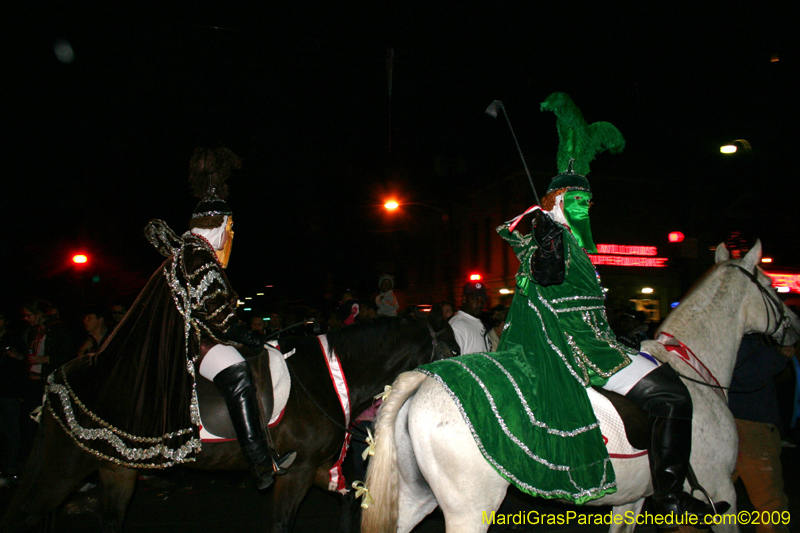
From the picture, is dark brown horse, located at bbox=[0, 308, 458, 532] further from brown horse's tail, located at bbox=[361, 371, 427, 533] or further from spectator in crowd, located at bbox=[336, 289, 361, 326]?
spectator in crowd, located at bbox=[336, 289, 361, 326]

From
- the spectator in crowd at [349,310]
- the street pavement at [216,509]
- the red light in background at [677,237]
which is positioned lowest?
the street pavement at [216,509]

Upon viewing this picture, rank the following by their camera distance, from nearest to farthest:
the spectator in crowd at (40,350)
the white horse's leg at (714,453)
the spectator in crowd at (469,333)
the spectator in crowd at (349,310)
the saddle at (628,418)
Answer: the saddle at (628,418), the white horse's leg at (714,453), the spectator in crowd at (469,333), the spectator in crowd at (349,310), the spectator in crowd at (40,350)

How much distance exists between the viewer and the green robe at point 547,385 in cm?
297

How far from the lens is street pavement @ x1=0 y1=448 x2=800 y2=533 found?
18.2ft

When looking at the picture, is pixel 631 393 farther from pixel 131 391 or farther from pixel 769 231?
pixel 769 231

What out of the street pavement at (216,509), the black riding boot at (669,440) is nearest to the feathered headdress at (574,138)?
the black riding boot at (669,440)

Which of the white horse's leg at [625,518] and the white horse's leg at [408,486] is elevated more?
the white horse's leg at [408,486]

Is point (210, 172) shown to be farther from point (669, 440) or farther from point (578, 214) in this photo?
point (669, 440)

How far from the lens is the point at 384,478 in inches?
119

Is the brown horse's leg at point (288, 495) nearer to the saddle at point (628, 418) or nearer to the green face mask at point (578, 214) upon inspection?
the saddle at point (628, 418)

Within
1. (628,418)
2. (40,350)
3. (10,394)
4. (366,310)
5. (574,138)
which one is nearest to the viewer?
(628,418)

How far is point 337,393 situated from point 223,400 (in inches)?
34.0

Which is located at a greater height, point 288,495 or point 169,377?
point 169,377

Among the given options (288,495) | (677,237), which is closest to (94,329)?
(288,495)
